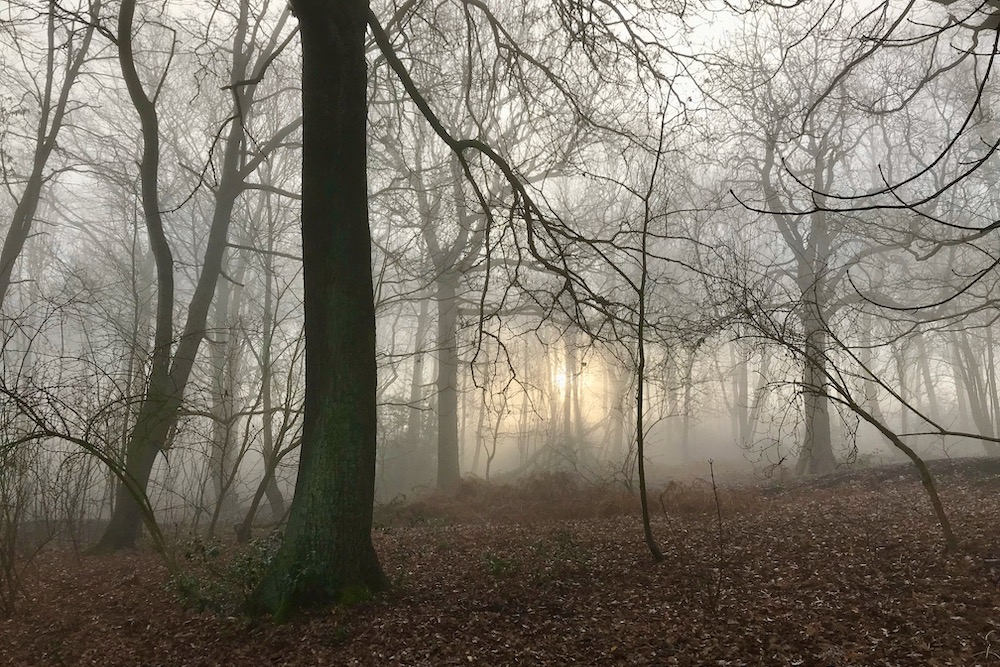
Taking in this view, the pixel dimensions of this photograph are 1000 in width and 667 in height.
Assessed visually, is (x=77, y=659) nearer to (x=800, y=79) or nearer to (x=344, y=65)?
(x=344, y=65)

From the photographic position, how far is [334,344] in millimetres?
4922

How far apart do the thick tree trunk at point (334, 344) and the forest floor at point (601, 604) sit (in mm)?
336

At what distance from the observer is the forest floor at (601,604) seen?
3.79 metres

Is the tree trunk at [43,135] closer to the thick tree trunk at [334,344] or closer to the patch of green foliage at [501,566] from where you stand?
the thick tree trunk at [334,344]

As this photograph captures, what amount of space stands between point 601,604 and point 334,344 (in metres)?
2.75

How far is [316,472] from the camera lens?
15.7 feet

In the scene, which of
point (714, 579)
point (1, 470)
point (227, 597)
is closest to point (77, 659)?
point (227, 597)

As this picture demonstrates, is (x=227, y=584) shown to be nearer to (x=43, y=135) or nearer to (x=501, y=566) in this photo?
(x=501, y=566)

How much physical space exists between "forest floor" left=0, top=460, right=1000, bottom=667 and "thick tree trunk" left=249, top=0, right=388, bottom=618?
34 cm

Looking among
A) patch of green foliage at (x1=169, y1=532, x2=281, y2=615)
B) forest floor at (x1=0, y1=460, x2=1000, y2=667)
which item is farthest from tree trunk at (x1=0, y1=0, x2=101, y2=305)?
patch of green foliage at (x1=169, y1=532, x2=281, y2=615)

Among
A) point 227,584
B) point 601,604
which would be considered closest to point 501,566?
point 601,604

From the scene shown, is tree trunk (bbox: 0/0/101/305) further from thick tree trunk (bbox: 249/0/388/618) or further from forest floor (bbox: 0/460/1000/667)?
thick tree trunk (bbox: 249/0/388/618)

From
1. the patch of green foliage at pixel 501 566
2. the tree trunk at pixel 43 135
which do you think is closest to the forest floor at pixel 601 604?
the patch of green foliage at pixel 501 566

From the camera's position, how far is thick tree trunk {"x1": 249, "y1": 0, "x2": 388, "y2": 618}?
4719 millimetres
